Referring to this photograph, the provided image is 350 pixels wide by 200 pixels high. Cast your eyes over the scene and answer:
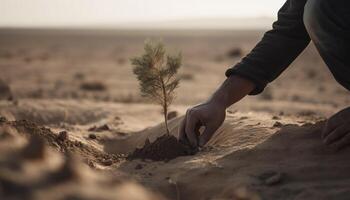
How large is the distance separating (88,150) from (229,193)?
1722 mm

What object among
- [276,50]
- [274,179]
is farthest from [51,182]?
[276,50]

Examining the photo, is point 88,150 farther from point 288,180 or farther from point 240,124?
point 288,180

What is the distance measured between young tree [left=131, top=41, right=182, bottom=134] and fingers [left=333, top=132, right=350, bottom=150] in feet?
4.34

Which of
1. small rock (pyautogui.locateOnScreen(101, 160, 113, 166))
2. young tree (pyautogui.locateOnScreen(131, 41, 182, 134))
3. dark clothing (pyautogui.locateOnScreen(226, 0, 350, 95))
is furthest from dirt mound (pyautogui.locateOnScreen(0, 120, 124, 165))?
dark clothing (pyautogui.locateOnScreen(226, 0, 350, 95))

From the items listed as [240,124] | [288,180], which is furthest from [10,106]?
[288,180]

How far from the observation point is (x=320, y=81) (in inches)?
648

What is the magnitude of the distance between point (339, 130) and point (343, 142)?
0.07 m

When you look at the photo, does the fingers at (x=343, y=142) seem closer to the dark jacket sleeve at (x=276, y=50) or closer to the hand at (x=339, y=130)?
the hand at (x=339, y=130)

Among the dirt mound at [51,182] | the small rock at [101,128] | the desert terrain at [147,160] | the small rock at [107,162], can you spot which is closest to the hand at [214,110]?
the desert terrain at [147,160]

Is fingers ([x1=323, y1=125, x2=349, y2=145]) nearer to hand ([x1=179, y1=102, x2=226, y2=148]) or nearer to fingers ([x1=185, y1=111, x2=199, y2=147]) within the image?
hand ([x1=179, y1=102, x2=226, y2=148])

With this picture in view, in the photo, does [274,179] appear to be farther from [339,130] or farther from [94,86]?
[94,86]

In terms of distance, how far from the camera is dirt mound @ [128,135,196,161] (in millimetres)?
3911

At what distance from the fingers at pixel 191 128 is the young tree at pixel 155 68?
1.21 feet

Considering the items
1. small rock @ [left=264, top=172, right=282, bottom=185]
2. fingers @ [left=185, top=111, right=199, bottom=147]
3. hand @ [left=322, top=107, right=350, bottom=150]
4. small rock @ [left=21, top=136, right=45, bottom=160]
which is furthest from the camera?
fingers @ [left=185, top=111, right=199, bottom=147]
